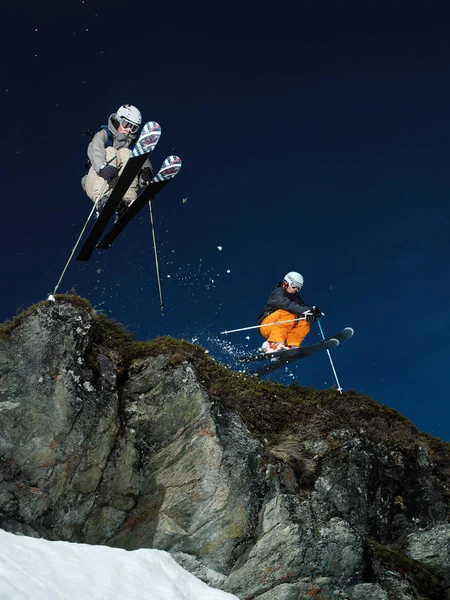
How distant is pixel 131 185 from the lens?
14727mm

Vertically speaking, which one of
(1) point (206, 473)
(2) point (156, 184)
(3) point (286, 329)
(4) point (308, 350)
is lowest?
(1) point (206, 473)

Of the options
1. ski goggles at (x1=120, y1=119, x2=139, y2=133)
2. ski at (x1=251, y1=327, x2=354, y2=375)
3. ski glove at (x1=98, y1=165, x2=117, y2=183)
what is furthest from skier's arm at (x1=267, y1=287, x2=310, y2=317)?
ski goggles at (x1=120, y1=119, x2=139, y2=133)

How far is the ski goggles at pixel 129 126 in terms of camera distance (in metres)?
14.6

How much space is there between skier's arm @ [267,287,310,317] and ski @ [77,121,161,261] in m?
4.81

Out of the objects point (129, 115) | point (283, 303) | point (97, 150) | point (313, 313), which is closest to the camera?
point (97, 150)

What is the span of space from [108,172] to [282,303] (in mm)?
5557

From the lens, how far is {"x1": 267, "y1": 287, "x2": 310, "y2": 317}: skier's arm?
629 inches

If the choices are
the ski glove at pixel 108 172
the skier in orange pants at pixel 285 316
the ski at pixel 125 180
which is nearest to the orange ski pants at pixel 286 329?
the skier in orange pants at pixel 285 316

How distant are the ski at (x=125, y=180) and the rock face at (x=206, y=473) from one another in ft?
9.61

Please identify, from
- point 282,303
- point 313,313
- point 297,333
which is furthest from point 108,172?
point 297,333

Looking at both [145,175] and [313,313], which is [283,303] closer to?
[313,313]

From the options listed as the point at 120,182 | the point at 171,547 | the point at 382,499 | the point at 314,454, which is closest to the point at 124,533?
the point at 171,547

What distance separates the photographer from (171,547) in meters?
9.60

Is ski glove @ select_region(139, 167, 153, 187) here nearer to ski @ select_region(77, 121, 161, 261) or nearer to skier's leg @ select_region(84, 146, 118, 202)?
skier's leg @ select_region(84, 146, 118, 202)
